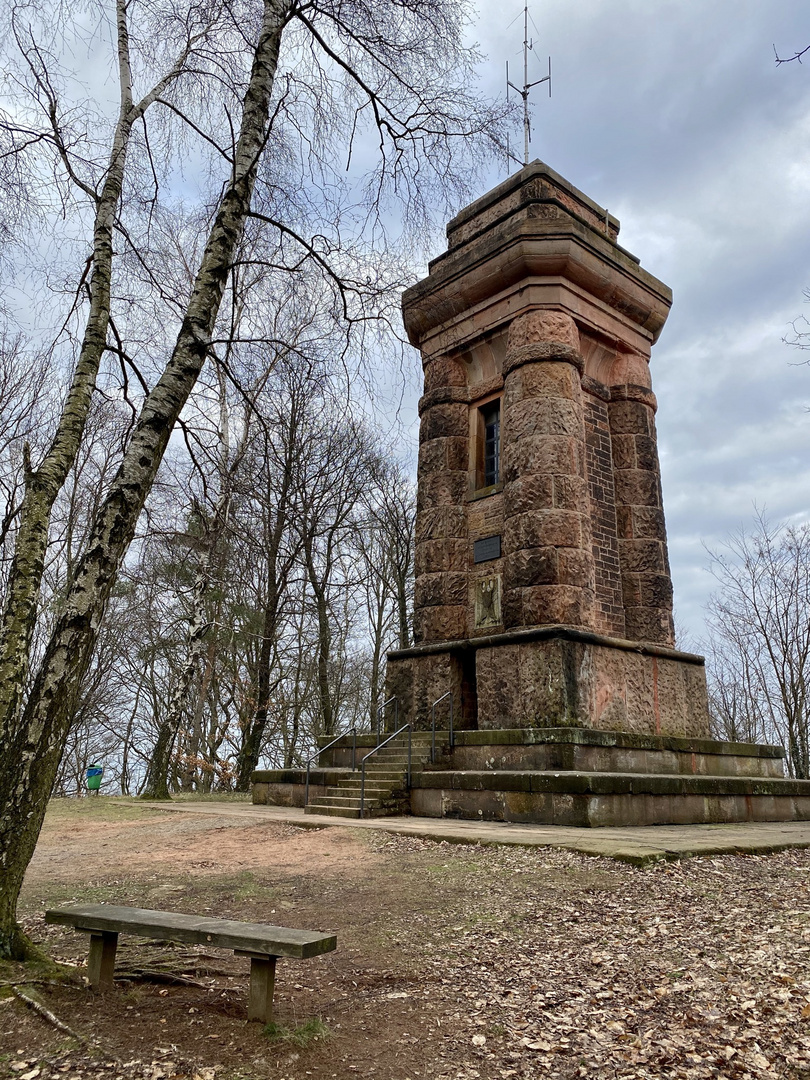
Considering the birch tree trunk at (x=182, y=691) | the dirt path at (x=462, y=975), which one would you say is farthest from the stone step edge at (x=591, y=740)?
the birch tree trunk at (x=182, y=691)

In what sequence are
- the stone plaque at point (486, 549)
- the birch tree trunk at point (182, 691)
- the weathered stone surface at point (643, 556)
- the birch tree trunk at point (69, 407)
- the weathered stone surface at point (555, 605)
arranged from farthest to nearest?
the birch tree trunk at point (182, 691) → the weathered stone surface at point (643, 556) → the stone plaque at point (486, 549) → the weathered stone surface at point (555, 605) → the birch tree trunk at point (69, 407)

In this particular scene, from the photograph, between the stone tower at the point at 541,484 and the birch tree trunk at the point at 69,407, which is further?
the stone tower at the point at 541,484

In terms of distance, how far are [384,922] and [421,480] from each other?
356 inches

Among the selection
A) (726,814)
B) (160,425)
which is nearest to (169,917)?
(160,425)

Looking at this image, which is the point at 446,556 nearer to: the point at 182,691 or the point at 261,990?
the point at 182,691

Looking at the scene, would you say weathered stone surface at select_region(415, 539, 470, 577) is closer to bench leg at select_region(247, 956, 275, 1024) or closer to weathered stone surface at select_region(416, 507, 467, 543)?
weathered stone surface at select_region(416, 507, 467, 543)

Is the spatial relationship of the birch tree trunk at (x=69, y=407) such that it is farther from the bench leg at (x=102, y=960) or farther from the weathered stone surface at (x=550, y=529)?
the weathered stone surface at (x=550, y=529)

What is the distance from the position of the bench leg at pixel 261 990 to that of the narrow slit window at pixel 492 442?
33.1ft

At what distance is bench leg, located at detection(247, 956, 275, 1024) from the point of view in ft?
10.3

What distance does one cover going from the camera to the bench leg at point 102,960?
3357 millimetres

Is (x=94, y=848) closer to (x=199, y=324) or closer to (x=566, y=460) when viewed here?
(x=199, y=324)

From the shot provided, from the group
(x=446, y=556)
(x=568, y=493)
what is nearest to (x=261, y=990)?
(x=568, y=493)

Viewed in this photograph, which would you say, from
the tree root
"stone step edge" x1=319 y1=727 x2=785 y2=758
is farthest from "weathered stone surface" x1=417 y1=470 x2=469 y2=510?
the tree root

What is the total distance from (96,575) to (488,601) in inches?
332
